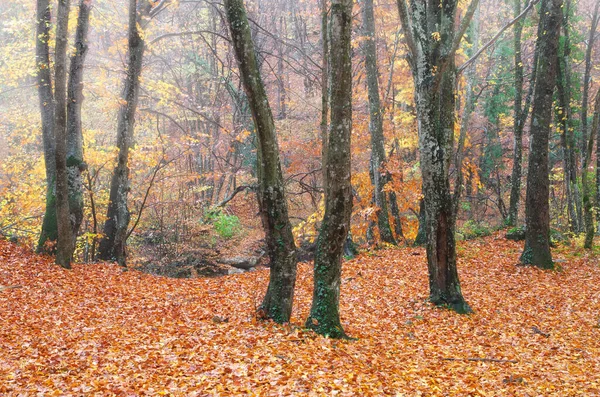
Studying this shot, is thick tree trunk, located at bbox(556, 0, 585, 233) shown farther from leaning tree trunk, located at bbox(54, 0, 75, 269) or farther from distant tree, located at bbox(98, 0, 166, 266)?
leaning tree trunk, located at bbox(54, 0, 75, 269)

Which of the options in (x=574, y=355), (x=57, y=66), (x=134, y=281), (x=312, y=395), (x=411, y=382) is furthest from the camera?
(x=134, y=281)

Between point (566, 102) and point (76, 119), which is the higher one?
point (566, 102)

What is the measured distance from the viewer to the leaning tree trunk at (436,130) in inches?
309

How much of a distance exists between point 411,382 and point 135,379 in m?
3.05

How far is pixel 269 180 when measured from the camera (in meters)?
6.46

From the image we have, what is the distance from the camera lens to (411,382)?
5.23 metres

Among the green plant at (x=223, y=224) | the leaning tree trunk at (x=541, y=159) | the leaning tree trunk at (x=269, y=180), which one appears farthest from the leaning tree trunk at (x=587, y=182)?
the green plant at (x=223, y=224)

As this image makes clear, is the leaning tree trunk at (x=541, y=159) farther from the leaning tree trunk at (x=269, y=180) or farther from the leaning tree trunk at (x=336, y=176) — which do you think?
the leaning tree trunk at (x=269, y=180)

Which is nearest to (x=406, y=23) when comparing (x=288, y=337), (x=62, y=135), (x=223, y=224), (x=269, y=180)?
(x=269, y=180)

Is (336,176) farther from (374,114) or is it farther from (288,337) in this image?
(374,114)

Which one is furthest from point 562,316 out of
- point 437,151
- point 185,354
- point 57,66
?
point 57,66

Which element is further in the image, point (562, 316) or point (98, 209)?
point (98, 209)

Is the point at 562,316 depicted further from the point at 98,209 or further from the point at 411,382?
the point at 98,209

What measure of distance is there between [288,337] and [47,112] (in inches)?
358
